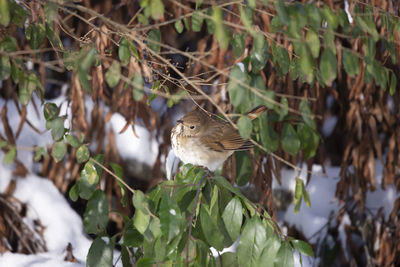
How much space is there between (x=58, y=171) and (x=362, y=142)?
6.45 ft

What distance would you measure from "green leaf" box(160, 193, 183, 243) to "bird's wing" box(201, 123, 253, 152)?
2.76ft

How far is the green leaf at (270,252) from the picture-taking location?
146 cm

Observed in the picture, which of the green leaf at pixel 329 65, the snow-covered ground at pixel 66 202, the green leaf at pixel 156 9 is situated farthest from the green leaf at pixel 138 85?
the snow-covered ground at pixel 66 202

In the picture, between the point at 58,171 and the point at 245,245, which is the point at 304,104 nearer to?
the point at 245,245

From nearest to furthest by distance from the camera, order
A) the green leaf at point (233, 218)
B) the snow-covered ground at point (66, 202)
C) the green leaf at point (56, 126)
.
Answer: the green leaf at point (56, 126)
the green leaf at point (233, 218)
the snow-covered ground at point (66, 202)

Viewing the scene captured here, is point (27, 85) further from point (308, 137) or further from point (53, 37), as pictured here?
point (308, 137)

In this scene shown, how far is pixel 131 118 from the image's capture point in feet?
9.51

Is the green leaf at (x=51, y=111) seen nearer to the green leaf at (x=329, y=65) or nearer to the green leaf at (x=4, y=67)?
the green leaf at (x=4, y=67)

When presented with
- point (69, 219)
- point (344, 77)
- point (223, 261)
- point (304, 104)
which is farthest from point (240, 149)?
point (69, 219)

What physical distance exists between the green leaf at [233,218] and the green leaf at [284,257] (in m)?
0.14

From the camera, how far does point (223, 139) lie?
7.23 ft

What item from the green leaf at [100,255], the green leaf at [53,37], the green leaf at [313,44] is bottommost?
the green leaf at [100,255]

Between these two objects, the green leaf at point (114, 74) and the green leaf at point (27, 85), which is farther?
the green leaf at point (27, 85)

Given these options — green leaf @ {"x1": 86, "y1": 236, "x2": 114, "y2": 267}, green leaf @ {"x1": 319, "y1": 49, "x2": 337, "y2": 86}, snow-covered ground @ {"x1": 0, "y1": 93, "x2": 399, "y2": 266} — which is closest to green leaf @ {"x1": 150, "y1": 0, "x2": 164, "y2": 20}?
green leaf @ {"x1": 319, "y1": 49, "x2": 337, "y2": 86}
